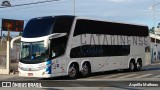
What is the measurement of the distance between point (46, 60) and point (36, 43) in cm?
123

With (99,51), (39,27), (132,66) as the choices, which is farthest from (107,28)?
(39,27)

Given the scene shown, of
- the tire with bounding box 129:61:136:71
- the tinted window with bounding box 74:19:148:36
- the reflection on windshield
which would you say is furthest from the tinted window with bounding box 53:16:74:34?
the tire with bounding box 129:61:136:71

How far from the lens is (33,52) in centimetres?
2409

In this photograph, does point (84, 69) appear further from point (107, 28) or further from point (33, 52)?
point (33, 52)

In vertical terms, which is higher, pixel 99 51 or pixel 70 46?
pixel 70 46

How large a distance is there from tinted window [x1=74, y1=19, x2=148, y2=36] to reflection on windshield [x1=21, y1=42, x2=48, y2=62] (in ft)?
8.42

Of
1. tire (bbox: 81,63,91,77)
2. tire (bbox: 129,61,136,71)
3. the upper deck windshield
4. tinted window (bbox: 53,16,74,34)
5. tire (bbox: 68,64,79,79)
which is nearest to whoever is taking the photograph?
the upper deck windshield

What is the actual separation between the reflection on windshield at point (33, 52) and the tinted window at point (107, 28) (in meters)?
2.57

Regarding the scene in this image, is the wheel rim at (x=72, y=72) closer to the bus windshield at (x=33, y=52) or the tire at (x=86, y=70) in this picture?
the tire at (x=86, y=70)

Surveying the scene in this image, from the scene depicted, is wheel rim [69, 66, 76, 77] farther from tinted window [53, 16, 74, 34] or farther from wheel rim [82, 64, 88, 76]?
tinted window [53, 16, 74, 34]

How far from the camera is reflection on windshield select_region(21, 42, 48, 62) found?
2364 centimetres

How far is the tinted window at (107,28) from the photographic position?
25.8m

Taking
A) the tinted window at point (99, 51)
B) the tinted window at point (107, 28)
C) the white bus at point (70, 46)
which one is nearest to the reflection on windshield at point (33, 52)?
the white bus at point (70, 46)

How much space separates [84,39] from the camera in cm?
2605
